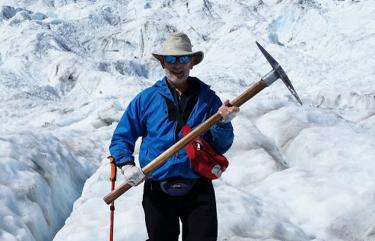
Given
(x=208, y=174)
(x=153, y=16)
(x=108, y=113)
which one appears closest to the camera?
(x=208, y=174)

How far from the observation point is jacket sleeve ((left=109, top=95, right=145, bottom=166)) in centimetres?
316

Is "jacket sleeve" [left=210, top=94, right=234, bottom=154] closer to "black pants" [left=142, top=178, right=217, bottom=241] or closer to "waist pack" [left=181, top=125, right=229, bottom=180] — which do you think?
"waist pack" [left=181, top=125, right=229, bottom=180]

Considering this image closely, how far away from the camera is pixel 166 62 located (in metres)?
3.11

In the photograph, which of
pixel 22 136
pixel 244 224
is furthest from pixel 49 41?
pixel 244 224

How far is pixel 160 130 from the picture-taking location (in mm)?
3113

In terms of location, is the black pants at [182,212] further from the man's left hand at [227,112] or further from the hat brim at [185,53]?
the hat brim at [185,53]

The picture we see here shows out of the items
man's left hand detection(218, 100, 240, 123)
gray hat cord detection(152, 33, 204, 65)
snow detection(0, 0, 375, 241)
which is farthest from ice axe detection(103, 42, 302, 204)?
snow detection(0, 0, 375, 241)

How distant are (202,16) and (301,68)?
19.2 m

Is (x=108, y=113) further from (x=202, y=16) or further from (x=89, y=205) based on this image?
(x=202, y=16)

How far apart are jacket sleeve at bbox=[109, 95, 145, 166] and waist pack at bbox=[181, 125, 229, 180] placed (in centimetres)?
31

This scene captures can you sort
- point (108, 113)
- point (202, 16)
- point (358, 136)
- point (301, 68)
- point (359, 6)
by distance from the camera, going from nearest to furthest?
1. point (358, 136)
2. point (108, 113)
3. point (301, 68)
4. point (359, 6)
5. point (202, 16)

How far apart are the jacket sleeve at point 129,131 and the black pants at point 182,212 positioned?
0.28 meters

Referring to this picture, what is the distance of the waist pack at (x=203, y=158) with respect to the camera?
3.03m

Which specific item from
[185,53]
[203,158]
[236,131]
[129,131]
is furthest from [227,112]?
[236,131]
